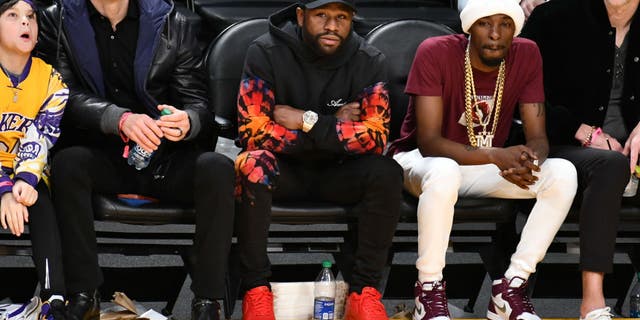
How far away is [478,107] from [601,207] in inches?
23.7

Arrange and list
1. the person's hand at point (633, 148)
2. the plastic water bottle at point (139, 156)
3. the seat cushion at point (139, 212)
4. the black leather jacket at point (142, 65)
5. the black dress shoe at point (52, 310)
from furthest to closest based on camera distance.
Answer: the person's hand at point (633, 148)
the black leather jacket at point (142, 65)
the plastic water bottle at point (139, 156)
the seat cushion at point (139, 212)
the black dress shoe at point (52, 310)

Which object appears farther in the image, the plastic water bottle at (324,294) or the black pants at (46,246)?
the plastic water bottle at (324,294)

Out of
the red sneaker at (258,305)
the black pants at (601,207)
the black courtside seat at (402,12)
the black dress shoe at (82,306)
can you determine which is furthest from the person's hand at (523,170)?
the black dress shoe at (82,306)

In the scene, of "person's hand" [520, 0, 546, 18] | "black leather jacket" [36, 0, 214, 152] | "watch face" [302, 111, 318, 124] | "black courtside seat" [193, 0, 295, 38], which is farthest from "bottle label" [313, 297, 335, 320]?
"person's hand" [520, 0, 546, 18]

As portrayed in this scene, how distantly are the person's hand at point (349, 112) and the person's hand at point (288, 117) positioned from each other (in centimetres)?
15

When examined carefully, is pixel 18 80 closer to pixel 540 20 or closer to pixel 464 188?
pixel 464 188

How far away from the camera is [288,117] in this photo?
12.2ft

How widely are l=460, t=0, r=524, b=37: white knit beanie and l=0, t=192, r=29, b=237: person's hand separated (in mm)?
1719

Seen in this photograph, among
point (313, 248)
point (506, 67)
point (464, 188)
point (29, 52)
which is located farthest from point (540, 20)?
point (29, 52)

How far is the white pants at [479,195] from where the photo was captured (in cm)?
365

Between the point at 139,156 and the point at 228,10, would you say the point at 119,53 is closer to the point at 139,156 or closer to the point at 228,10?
the point at 139,156

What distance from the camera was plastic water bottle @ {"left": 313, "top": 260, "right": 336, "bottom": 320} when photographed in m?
3.67

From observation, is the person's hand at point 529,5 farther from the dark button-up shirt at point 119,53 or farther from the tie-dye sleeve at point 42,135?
the tie-dye sleeve at point 42,135

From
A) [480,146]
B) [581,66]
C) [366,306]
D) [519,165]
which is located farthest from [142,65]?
[581,66]
